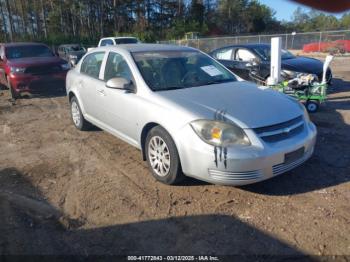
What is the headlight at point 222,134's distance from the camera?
349 centimetres

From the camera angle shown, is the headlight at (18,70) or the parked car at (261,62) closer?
the parked car at (261,62)

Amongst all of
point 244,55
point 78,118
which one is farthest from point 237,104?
point 244,55

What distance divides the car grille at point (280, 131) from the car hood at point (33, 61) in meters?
8.68

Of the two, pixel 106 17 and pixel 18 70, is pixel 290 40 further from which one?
pixel 106 17

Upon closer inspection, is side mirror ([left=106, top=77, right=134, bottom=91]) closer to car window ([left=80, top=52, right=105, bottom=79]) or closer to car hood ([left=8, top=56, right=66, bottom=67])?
car window ([left=80, top=52, right=105, bottom=79])

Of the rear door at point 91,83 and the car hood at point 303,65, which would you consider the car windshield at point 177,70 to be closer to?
the rear door at point 91,83

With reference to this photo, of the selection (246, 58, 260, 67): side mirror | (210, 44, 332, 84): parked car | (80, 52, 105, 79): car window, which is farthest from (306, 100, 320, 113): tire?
(80, 52, 105, 79): car window

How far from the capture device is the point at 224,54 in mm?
10945

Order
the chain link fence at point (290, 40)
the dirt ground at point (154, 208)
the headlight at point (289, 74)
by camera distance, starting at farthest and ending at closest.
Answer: the chain link fence at point (290, 40) < the headlight at point (289, 74) < the dirt ground at point (154, 208)

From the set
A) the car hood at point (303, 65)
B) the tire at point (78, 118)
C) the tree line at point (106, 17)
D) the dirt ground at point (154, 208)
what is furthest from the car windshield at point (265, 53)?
the tree line at point (106, 17)

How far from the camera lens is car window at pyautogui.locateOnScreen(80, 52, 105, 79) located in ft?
18.2

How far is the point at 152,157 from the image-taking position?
4211mm

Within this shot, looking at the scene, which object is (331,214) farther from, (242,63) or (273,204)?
(242,63)

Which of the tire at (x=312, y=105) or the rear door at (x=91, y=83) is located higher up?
the rear door at (x=91, y=83)
